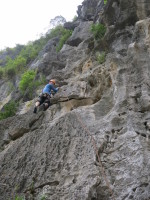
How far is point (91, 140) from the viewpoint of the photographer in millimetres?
6727

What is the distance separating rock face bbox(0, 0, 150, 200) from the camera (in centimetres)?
576

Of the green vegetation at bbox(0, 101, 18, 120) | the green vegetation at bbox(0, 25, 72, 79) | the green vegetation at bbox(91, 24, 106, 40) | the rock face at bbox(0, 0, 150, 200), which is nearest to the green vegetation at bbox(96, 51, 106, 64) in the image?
the rock face at bbox(0, 0, 150, 200)

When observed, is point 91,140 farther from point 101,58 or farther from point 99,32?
point 99,32

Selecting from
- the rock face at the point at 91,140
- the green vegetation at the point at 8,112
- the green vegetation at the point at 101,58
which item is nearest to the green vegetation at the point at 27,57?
the green vegetation at the point at 8,112

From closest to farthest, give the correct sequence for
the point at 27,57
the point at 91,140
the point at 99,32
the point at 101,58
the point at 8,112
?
the point at 91,140
the point at 101,58
the point at 8,112
the point at 99,32
the point at 27,57

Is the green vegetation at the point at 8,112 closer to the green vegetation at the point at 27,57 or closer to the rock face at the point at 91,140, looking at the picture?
the rock face at the point at 91,140

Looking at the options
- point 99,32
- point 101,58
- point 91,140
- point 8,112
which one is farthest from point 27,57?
point 91,140

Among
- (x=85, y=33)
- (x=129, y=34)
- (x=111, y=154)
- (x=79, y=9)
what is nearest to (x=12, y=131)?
(x=111, y=154)

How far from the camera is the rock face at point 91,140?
5.76 meters

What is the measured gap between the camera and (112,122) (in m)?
6.97

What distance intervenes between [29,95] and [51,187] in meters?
10.1

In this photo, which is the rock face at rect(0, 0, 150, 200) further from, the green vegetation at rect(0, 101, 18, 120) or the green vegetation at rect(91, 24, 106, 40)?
the green vegetation at rect(91, 24, 106, 40)

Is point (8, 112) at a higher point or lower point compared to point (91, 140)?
higher

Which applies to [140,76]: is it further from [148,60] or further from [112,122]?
[112,122]
